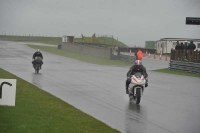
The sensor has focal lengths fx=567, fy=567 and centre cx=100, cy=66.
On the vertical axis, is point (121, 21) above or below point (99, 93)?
above

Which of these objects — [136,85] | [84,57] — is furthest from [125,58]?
[84,57]

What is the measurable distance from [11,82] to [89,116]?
2.99 meters

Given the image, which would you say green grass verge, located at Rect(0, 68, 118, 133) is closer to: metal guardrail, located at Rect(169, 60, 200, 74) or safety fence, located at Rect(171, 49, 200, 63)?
safety fence, located at Rect(171, 49, 200, 63)

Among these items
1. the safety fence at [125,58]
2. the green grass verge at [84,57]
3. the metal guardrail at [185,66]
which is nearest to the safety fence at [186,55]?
the safety fence at [125,58]

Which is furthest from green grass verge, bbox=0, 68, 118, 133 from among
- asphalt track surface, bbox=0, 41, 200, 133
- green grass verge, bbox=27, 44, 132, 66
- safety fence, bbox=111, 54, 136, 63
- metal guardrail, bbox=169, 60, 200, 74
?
metal guardrail, bbox=169, 60, 200, 74

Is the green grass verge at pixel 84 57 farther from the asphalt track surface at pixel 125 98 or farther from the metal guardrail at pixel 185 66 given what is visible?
the metal guardrail at pixel 185 66

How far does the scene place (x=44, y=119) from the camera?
1130 cm

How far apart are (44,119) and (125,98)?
6986 mm

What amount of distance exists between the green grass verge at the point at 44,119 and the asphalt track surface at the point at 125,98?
50 cm

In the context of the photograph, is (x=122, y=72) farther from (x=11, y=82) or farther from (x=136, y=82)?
(x=11, y=82)

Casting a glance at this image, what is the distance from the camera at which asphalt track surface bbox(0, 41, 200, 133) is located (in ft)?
40.6

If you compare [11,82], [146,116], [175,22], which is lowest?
[146,116]

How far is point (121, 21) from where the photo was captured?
45.6 feet

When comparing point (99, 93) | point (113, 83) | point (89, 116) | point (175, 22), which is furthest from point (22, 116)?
point (113, 83)
